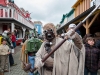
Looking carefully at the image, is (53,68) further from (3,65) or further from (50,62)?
(3,65)

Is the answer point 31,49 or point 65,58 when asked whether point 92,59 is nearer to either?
point 31,49

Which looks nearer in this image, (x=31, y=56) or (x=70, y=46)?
(x=70, y=46)

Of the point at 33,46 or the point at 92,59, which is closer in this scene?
the point at 92,59

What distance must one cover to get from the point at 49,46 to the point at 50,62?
0.26m

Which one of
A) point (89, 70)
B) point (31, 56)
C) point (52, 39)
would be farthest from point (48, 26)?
point (31, 56)

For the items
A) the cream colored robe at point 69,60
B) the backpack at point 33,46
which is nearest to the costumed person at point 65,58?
the cream colored robe at point 69,60

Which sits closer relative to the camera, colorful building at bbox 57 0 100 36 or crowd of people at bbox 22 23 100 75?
crowd of people at bbox 22 23 100 75

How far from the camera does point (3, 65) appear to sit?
26.0 ft

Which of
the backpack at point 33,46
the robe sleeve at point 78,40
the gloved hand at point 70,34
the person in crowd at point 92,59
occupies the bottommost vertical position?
the person in crowd at point 92,59

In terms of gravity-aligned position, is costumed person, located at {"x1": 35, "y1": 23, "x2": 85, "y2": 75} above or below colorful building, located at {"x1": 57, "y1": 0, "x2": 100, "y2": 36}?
below

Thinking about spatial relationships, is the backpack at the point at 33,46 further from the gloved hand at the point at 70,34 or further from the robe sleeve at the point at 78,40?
the gloved hand at the point at 70,34

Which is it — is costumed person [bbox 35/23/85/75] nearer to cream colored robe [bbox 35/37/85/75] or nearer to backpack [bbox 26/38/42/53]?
cream colored robe [bbox 35/37/85/75]

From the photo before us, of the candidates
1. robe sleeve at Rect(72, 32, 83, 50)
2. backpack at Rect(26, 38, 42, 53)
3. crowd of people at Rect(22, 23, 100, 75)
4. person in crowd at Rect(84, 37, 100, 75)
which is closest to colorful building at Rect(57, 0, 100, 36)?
robe sleeve at Rect(72, 32, 83, 50)

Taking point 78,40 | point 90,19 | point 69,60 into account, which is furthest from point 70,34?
point 90,19
